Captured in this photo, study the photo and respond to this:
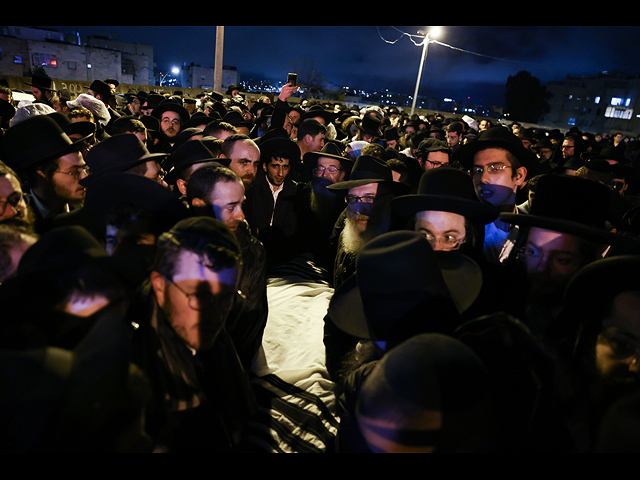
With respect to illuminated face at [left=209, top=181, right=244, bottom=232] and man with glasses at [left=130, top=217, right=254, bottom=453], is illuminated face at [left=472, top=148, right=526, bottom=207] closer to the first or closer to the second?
illuminated face at [left=209, top=181, right=244, bottom=232]

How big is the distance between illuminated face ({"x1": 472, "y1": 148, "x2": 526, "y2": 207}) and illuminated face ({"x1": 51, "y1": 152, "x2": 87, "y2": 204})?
3.39 m

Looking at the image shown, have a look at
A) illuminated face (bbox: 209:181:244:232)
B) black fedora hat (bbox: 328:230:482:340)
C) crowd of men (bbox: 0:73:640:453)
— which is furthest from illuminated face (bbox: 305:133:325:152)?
black fedora hat (bbox: 328:230:482:340)

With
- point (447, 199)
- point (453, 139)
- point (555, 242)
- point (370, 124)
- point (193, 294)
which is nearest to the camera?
point (193, 294)

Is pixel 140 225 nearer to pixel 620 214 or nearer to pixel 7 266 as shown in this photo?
pixel 7 266

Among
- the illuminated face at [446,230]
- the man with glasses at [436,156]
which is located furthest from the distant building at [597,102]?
the illuminated face at [446,230]

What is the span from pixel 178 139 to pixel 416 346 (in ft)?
15.9

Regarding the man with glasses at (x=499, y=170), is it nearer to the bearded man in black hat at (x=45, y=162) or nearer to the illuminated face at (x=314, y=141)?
the illuminated face at (x=314, y=141)

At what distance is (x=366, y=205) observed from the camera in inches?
128

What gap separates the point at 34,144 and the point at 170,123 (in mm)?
3758

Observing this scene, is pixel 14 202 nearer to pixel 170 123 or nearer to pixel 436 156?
pixel 170 123

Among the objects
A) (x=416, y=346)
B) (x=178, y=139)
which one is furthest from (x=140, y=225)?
(x=178, y=139)

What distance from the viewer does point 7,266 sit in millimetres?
1493

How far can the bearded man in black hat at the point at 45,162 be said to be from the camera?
261 centimetres

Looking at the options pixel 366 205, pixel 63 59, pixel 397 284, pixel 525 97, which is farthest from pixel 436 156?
pixel 63 59
